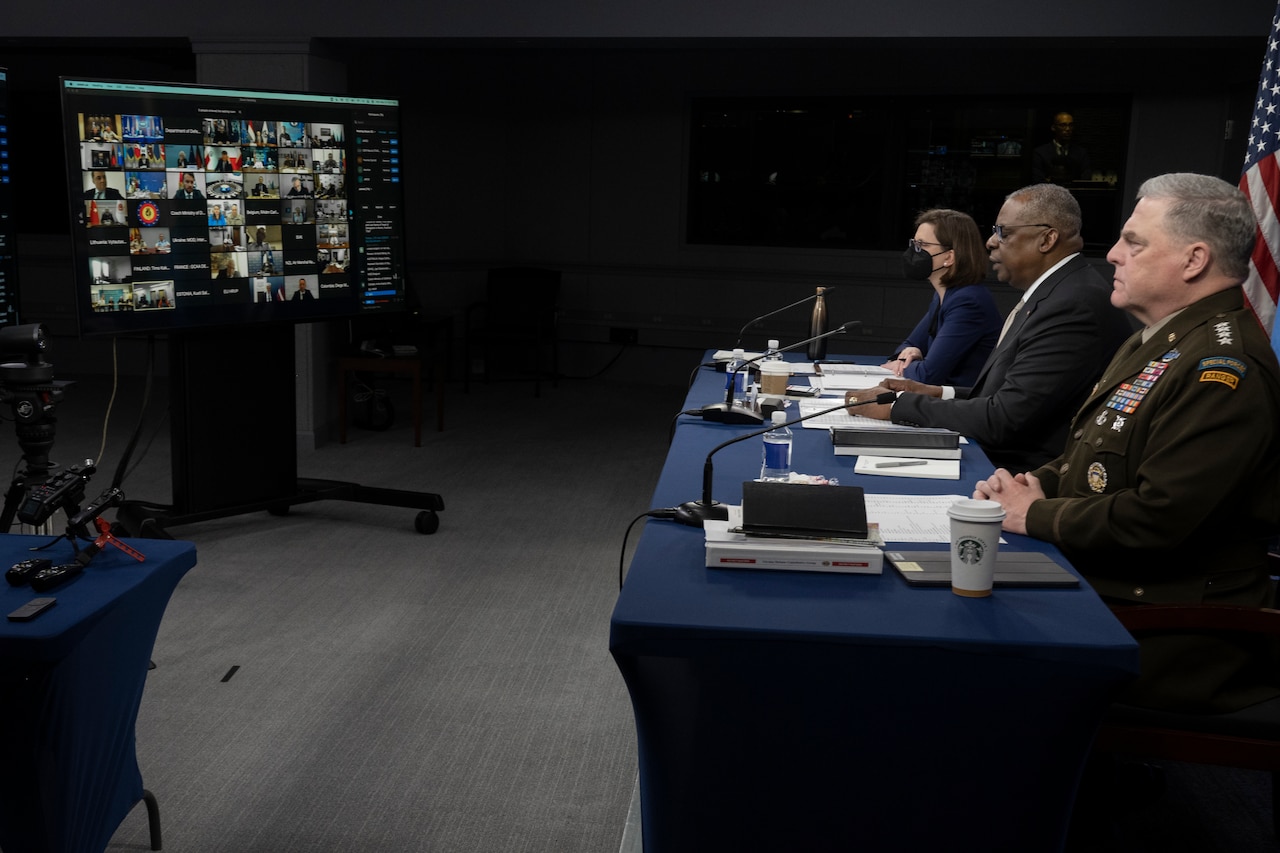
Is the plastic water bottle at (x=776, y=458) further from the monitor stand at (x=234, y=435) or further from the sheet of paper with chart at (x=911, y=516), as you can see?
the monitor stand at (x=234, y=435)

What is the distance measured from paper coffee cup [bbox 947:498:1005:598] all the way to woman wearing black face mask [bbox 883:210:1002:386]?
235cm

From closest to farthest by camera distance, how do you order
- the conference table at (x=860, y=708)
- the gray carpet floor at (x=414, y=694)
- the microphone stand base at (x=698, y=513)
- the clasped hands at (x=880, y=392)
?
the conference table at (x=860, y=708)
the microphone stand base at (x=698, y=513)
the gray carpet floor at (x=414, y=694)
the clasped hands at (x=880, y=392)

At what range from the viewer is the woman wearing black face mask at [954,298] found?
13.3ft

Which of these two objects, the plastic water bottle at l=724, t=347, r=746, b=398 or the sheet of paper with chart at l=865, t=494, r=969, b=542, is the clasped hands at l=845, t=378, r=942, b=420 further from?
the sheet of paper with chart at l=865, t=494, r=969, b=542

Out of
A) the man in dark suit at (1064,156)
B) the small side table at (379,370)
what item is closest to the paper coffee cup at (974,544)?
the small side table at (379,370)

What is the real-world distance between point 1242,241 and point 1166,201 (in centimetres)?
16

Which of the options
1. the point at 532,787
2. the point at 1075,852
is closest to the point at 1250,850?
the point at 1075,852

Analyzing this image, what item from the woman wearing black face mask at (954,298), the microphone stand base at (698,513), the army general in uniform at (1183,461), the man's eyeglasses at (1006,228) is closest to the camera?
the army general in uniform at (1183,461)

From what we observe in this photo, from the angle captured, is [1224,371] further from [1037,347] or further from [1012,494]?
[1037,347]

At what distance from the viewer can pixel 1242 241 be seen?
2.21 meters

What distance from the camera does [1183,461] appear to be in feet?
6.73

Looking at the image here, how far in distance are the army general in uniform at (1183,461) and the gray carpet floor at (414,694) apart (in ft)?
1.88

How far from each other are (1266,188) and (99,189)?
12.3ft

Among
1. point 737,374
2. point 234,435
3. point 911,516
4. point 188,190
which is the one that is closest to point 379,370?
point 234,435
